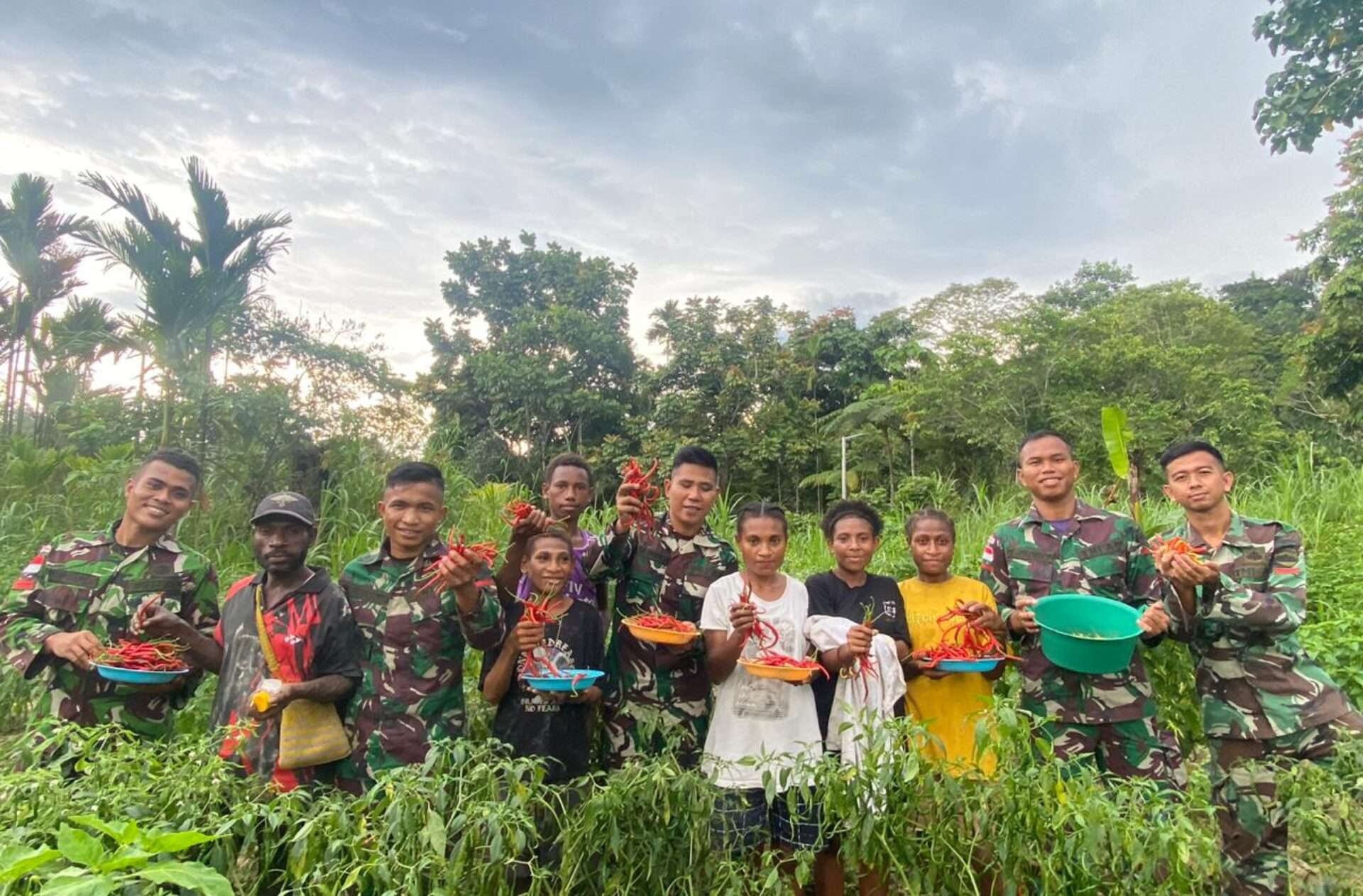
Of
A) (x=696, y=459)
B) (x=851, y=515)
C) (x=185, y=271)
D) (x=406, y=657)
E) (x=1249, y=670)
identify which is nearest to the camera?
(x=406, y=657)

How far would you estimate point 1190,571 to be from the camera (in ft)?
7.54

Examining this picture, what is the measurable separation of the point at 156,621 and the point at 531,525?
117cm

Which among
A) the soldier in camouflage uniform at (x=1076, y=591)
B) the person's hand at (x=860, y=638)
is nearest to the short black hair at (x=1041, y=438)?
the soldier in camouflage uniform at (x=1076, y=591)

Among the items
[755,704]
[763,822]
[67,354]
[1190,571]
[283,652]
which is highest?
[67,354]

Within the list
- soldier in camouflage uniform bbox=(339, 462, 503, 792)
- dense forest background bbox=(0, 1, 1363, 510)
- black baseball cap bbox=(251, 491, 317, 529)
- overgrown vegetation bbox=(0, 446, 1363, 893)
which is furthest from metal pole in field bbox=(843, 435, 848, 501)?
overgrown vegetation bbox=(0, 446, 1363, 893)

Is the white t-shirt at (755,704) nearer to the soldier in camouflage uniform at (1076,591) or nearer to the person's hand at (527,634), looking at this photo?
the person's hand at (527,634)

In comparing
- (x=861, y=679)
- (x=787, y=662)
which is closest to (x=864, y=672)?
(x=861, y=679)

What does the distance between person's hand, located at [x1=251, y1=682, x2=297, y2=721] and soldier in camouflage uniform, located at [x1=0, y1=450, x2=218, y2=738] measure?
15.0 inches

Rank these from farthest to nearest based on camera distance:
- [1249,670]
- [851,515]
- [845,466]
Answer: [845,466], [851,515], [1249,670]

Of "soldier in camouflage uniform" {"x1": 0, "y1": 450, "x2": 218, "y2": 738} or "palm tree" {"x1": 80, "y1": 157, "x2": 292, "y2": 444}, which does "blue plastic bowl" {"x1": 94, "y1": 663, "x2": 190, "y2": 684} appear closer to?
"soldier in camouflage uniform" {"x1": 0, "y1": 450, "x2": 218, "y2": 738}

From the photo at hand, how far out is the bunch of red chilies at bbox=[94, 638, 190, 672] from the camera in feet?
7.49

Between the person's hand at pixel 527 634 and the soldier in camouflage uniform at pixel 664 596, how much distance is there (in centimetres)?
48

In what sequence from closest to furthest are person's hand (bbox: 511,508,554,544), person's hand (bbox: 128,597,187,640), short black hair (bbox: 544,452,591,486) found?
person's hand (bbox: 128,597,187,640)
person's hand (bbox: 511,508,554,544)
short black hair (bbox: 544,452,591,486)

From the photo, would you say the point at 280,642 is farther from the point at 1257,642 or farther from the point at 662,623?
the point at 1257,642
